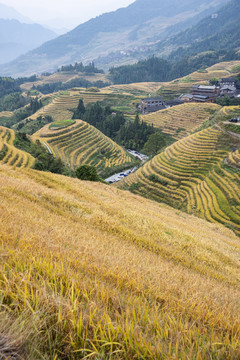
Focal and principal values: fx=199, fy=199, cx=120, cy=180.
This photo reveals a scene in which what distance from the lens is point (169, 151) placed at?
174 feet

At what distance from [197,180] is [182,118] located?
5012cm

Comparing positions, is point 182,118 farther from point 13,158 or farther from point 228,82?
point 13,158

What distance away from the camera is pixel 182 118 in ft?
272

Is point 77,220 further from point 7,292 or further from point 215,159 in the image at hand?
point 215,159

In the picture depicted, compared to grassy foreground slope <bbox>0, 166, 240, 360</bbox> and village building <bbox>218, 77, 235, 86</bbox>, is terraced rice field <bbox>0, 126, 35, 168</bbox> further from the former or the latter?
village building <bbox>218, 77, 235, 86</bbox>

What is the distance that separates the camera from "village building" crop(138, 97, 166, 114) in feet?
337

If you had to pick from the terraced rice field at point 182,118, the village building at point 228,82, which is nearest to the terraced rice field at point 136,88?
the village building at point 228,82

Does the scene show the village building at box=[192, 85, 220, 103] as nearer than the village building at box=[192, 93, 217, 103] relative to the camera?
No

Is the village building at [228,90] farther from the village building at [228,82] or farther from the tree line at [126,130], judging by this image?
the tree line at [126,130]

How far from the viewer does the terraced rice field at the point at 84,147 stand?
58303mm

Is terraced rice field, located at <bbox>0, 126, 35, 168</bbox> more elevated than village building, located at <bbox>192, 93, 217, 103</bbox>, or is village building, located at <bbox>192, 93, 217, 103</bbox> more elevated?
village building, located at <bbox>192, 93, 217, 103</bbox>

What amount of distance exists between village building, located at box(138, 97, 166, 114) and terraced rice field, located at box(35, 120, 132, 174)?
43.3m

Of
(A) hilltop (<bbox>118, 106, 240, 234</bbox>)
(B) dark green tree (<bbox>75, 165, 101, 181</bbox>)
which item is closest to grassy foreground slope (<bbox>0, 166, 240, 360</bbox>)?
(B) dark green tree (<bbox>75, 165, 101, 181</bbox>)

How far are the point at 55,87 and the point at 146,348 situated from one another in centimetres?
22372
